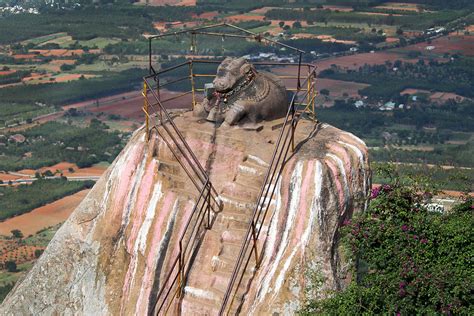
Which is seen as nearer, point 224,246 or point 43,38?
point 224,246

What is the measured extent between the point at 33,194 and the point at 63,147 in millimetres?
18757

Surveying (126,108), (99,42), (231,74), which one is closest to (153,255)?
(231,74)

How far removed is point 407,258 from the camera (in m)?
22.0

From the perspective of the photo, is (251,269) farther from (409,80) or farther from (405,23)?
(405,23)

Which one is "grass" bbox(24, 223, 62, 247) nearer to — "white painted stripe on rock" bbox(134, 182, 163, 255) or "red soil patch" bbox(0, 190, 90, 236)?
"red soil patch" bbox(0, 190, 90, 236)

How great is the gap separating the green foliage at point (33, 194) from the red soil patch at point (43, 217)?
0.71 m

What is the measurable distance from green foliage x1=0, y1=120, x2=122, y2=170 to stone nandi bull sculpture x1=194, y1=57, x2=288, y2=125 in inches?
2875

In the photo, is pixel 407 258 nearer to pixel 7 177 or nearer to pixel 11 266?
pixel 11 266

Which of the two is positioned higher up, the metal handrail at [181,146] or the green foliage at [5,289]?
the metal handrail at [181,146]

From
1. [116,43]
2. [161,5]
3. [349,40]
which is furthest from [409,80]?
[161,5]

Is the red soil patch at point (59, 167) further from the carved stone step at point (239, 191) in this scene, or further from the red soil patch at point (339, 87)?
the carved stone step at point (239, 191)

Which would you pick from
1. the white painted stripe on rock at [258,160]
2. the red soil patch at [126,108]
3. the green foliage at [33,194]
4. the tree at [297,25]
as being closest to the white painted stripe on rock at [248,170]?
the white painted stripe on rock at [258,160]

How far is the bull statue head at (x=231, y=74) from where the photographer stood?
1050 inches

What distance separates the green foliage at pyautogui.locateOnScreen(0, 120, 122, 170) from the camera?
102250 millimetres
